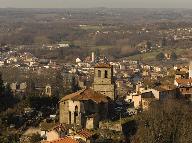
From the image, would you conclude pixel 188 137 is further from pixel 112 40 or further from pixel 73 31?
pixel 73 31

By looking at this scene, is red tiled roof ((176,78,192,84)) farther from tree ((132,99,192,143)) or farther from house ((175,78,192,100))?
tree ((132,99,192,143))

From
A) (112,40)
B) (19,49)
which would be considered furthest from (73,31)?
(19,49)

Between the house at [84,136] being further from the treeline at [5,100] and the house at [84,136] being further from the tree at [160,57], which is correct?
the tree at [160,57]

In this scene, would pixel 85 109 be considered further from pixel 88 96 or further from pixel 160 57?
pixel 160 57

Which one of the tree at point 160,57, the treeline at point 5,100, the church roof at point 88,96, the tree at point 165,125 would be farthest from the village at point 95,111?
the tree at point 160,57

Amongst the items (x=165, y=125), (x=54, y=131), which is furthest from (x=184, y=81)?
(x=54, y=131)
